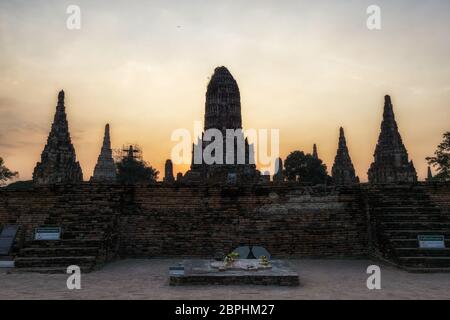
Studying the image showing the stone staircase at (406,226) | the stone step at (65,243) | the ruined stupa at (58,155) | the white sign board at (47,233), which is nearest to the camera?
the stone staircase at (406,226)

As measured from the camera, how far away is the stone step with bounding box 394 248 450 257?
955cm

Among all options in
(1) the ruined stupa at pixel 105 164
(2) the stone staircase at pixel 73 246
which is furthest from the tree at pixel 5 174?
(2) the stone staircase at pixel 73 246

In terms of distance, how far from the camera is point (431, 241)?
993cm

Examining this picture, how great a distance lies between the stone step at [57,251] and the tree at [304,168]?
36.0m

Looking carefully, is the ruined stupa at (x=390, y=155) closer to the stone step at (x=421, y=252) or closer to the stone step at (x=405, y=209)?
the stone step at (x=405, y=209)

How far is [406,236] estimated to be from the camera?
10.2 m

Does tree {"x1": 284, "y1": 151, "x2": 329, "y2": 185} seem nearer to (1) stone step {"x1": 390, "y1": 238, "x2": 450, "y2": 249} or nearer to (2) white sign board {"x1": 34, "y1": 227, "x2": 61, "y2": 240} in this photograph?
(1) stone step {"x1": 390, "y1": 238, "x2": 450, "y2": 249}

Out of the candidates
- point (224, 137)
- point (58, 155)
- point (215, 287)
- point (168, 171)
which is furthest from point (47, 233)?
point (168, 171)

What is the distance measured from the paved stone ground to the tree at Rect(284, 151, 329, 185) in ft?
116

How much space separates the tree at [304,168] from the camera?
44.5 m

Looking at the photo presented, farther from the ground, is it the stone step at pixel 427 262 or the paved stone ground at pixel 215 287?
the stone step at pixel 427 262

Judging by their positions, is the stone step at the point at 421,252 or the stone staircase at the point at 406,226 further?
the stone step at the point at 421,252
